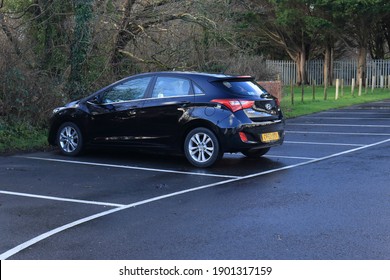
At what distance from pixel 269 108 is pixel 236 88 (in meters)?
0.71

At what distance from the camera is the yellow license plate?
374 inches

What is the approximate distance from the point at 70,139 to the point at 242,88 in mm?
3662

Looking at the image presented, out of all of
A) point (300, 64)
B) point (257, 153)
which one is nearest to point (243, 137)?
point (257, 153)

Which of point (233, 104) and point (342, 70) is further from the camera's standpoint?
point (342, 70)

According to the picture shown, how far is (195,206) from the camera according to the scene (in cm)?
682

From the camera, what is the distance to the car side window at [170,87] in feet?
32.0

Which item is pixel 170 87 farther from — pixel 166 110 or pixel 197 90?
pixel 197 90

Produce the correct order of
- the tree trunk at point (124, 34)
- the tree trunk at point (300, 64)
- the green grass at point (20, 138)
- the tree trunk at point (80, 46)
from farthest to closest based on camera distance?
the tree trunk at point (300, 64), the tree trunk at point (124, 34), the tree trunk at point (80, 46), the green grass at point (20, 138)

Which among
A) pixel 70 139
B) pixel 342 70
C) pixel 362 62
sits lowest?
pixel 70 139

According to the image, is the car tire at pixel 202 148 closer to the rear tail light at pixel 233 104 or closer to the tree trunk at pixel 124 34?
the rear tail light at pixel 233 104

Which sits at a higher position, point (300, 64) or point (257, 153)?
point (300, 64)

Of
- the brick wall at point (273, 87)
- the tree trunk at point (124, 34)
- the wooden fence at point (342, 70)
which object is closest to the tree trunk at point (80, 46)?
the tree trunk at point (124, 34)

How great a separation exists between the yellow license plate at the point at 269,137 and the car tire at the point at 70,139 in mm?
3600

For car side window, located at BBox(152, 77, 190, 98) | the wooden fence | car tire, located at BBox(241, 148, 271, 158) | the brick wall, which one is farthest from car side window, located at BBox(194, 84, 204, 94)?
the wooden fence
